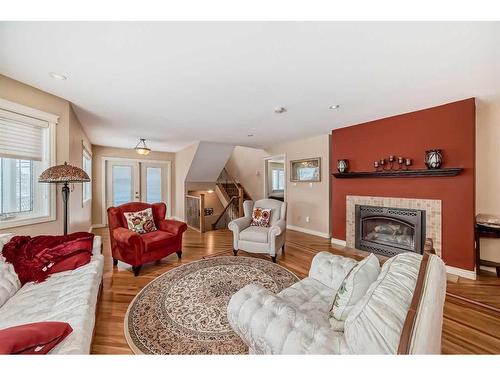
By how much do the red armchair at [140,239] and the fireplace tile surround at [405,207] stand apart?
302 cm

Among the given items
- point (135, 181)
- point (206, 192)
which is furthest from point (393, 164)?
point (135, 181)

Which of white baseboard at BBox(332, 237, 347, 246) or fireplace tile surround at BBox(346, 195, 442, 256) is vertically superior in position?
fireplace tile surround at BBox(346, 195, 442, 256)

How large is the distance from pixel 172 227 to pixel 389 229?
3.60m

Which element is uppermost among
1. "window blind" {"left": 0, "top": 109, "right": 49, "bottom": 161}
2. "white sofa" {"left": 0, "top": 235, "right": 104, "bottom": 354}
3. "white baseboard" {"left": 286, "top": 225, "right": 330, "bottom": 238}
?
"window blind" {"left": 0, "top": 109, "right": 49, "bottom": 161}

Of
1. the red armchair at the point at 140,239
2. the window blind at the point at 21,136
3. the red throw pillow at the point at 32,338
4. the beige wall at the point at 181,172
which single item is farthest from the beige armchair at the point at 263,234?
the beige wall at the point at 181,172

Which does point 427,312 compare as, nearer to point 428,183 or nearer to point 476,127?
point 428,183

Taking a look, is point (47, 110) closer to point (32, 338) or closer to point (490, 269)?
point (32, 338)

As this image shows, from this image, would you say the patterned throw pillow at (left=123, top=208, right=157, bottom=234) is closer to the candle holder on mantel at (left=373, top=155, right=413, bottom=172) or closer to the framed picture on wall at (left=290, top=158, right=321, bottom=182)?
the framed picture on wall at (left=290, top=158, right=321, bottom=182)

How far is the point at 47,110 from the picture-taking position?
2467 millimetres

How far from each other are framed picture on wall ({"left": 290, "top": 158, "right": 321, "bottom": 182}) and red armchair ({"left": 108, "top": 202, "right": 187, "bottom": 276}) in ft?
10.2

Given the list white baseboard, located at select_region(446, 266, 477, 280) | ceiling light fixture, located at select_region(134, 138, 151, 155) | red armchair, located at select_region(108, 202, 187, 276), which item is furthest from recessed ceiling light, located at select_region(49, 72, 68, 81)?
white baseboard, located at select_region(446, 266, 477, 280)

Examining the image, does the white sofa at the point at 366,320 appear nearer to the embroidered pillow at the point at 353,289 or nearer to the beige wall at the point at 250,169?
the embroidered pillow at the point at 353,289

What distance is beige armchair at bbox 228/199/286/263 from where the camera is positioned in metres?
3.20

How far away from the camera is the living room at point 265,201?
1.10 m
